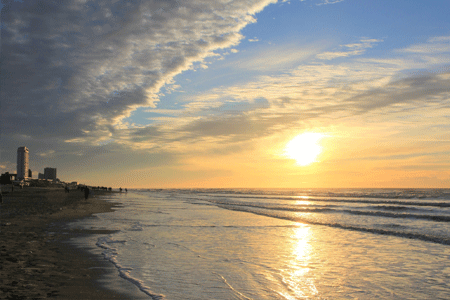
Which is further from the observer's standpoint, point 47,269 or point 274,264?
point 274,264

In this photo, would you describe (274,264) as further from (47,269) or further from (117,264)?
(47,269)

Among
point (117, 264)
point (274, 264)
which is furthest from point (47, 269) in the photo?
point (274, 264)

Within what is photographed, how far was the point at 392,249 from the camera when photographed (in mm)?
13438

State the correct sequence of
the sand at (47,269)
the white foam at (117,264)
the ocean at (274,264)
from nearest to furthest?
the sand at (47,269), the white foam at (117,264), the ocean at (274,264)

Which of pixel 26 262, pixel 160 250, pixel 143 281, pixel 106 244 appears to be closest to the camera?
pixel 143 281

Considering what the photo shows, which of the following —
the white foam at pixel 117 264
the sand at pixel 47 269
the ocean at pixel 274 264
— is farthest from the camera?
the ocean at pixel 274 264

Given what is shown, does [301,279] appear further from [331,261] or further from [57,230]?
[57,230]

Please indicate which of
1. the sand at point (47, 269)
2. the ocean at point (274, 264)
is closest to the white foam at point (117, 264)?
the ocean at point (274, 264)

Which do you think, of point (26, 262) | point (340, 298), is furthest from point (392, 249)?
point (26, 262)

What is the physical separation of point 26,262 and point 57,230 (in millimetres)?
7843

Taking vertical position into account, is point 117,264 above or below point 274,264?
above

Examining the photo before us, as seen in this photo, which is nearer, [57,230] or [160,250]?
[160,250]

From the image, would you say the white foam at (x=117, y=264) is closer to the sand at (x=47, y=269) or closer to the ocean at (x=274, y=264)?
the ocean at (x=274, y=264)

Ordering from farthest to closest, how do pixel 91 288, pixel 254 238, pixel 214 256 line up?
pixel 254 238, pixel 214 256, pixel 91 288
